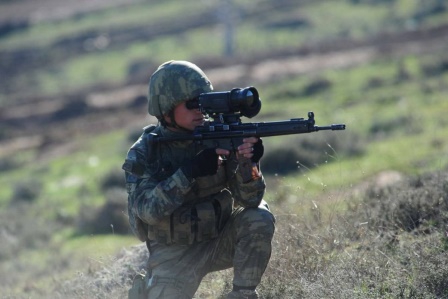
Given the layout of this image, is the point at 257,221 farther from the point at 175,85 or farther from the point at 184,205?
the point at 175,85

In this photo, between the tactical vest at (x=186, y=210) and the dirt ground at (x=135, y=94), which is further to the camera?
the dirt ground at (x=135, y=94)

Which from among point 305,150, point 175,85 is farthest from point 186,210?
point 305,150

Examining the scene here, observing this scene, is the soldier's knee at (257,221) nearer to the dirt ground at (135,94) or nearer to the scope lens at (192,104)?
the scope lens at (192,104)

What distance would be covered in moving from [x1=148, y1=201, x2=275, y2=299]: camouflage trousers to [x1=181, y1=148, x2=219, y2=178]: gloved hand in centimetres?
48

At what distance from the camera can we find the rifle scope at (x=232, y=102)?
219 inches

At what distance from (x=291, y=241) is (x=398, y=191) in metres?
1.64

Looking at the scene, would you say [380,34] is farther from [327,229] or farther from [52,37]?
[327,229]

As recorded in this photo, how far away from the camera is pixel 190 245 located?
20.1 feet

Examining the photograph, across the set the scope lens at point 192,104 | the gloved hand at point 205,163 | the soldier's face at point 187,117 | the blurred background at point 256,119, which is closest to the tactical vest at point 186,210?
the soldier's face at point 187,117

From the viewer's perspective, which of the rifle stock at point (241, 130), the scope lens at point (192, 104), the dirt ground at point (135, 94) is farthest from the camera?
the dirt ground at point (135, 94)

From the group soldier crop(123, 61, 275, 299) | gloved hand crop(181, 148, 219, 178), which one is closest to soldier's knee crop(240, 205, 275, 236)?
soldier crop(123, 61, 275, 299)

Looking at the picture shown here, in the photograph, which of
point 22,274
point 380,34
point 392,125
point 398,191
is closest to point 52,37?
point 380,34

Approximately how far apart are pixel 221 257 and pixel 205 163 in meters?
0.84

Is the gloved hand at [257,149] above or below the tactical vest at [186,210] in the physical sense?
above
